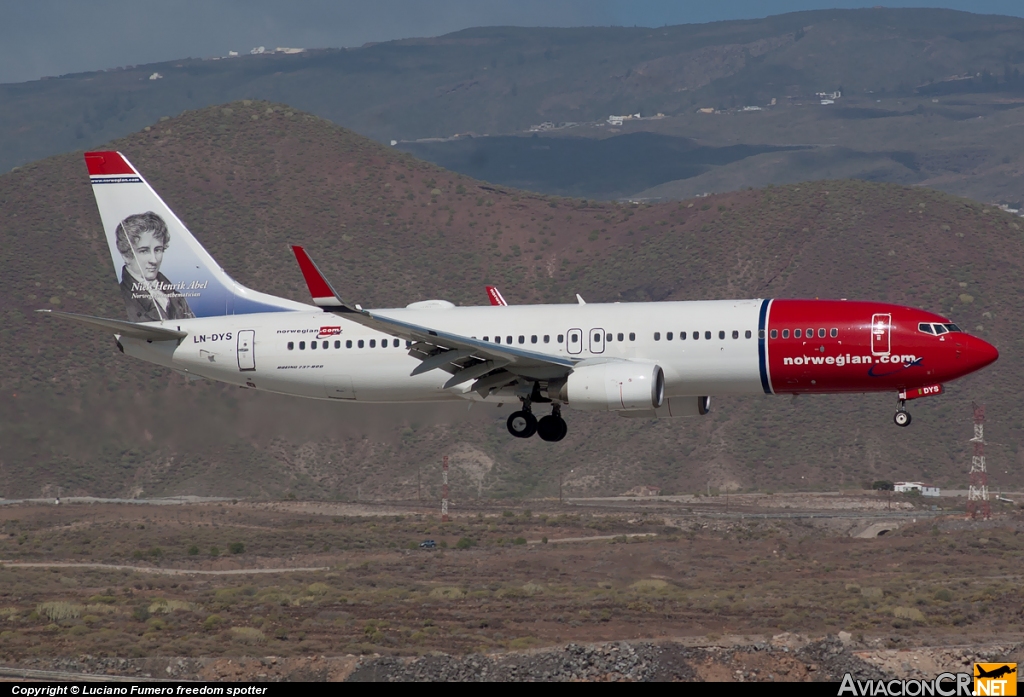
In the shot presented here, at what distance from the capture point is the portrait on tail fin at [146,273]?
5303 centimetres

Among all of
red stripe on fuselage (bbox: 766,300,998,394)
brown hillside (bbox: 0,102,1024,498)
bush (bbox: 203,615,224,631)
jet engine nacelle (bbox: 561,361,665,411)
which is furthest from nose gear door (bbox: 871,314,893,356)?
bush (bbox: 203,615,224,631)

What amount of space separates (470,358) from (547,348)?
2.77m

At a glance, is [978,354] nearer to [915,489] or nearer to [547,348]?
[547,348]

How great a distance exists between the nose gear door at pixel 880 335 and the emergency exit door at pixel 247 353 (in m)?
22.0

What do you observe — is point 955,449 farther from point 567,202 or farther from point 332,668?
point 332,668

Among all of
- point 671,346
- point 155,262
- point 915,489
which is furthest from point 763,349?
point 915,489

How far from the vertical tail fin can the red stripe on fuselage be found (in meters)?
18.5

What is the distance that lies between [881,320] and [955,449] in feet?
263

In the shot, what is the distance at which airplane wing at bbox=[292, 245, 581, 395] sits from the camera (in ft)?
145

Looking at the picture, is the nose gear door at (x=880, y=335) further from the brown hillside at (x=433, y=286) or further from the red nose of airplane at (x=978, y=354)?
the brown hillside at (x=433, y=286)

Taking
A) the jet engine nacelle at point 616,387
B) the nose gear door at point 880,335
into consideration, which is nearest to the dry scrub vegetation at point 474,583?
the jet engine nacelle at point 616,387

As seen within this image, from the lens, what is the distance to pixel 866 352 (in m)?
45.3

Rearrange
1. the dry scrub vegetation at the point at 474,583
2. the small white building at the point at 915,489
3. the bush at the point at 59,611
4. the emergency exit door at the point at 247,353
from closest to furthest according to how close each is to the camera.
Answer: the emergency exit door at the point at 247,353 → the dry scrub vegetation at the point at 474,583 → the bush at the point at 59,611 → the small white building at the point at 915,489

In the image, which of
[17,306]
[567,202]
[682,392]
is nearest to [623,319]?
[682,392]
